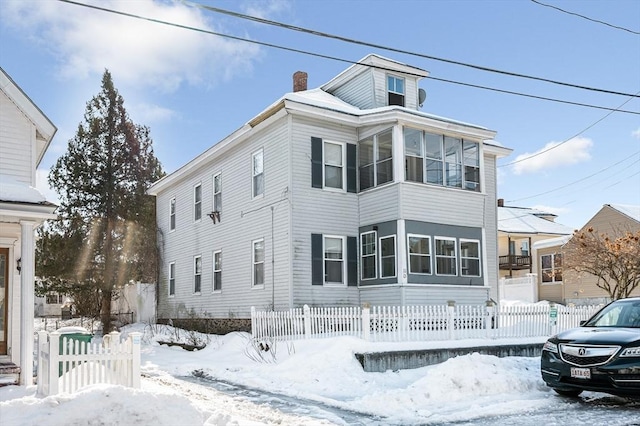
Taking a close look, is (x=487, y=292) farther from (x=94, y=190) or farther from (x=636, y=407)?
(x=94, y=190)

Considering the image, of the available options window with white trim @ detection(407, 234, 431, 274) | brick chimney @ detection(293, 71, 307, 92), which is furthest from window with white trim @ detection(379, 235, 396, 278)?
brick chimney @ detection(293, 71, 307, 92)

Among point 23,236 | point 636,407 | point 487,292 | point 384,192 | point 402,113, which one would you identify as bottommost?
point 636,407

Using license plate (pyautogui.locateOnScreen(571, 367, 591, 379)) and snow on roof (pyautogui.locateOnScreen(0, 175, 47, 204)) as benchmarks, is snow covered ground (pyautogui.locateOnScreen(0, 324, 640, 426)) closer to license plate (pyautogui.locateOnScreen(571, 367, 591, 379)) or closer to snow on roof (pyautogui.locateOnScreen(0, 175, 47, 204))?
license plate (pyautogui.locateOnScreen(571, 367, 591, 379))

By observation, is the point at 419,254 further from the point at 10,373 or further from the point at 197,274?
the point at 10,373

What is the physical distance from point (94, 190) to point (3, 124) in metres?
15.9

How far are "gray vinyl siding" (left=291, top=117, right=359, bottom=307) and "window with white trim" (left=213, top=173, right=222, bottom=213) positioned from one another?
5.51 meters

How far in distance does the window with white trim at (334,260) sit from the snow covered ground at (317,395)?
3.75 m

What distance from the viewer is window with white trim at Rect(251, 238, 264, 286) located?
64.4ft

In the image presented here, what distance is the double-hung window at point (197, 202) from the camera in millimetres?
24680

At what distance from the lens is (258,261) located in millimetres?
19844

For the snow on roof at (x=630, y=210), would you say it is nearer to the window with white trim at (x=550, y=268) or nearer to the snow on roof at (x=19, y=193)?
the window with white trim at (x=550, y=268)

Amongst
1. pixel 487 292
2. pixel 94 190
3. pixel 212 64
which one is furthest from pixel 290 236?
pixel 94 190

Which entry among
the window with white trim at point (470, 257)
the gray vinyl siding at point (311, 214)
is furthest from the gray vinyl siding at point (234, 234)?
the window with white trim at point (470, 257)

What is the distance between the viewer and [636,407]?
9.07 meters
